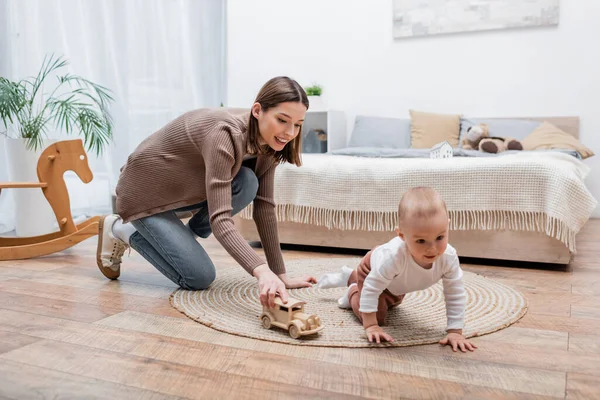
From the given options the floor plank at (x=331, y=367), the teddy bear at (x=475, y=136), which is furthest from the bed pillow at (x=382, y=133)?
the floor plank at (x=331, y=367)

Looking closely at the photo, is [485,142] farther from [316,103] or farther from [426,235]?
[426,235]

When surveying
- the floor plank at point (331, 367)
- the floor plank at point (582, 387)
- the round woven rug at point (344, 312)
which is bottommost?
the round woven rug at point (344, 312)

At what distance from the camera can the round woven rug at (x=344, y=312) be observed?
4.41 feet

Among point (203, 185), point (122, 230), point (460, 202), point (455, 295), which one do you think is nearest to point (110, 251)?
point (122, 230)

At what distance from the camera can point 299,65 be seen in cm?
444

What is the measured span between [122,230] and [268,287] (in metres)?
0.78

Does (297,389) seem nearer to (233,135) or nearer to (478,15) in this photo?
(233,135)

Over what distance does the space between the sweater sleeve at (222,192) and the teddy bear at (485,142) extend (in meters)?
2.05

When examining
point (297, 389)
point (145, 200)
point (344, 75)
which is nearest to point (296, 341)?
point (297, 389)

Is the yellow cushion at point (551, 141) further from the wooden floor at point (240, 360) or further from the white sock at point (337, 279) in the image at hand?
the white sock at point (337, 279)

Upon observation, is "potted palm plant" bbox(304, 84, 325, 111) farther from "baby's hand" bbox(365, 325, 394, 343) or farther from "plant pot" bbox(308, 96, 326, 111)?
"baby's hand" bbox(365, 325, 394, 343)

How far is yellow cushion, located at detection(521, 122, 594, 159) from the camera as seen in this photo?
3.28 m

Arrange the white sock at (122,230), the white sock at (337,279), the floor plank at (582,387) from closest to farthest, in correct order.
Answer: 1. the floor plank at (582,387)
2. the white sock at (337,279)
3. the white sock at (122,230)

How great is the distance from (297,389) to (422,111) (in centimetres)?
327
